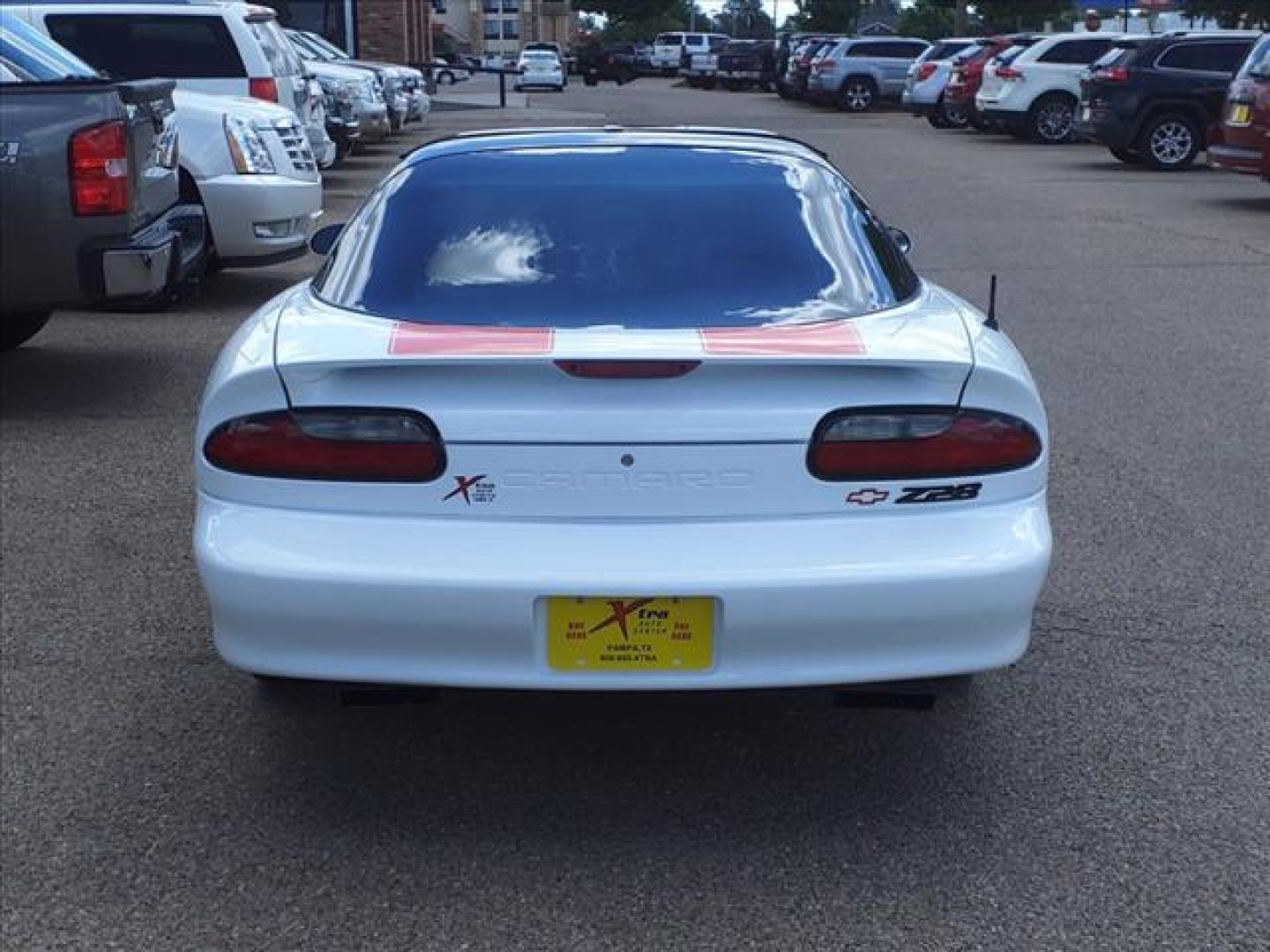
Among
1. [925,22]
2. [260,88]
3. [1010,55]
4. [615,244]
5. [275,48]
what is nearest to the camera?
[615,244]

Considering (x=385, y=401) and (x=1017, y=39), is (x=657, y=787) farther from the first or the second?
(x=1017, y=39)

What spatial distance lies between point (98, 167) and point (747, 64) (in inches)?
1905

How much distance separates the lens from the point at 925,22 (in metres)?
87.8

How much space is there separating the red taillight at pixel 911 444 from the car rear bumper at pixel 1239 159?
12797 millimetres

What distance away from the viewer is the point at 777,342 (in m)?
3.68

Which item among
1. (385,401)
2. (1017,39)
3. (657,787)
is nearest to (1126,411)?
(657,787)

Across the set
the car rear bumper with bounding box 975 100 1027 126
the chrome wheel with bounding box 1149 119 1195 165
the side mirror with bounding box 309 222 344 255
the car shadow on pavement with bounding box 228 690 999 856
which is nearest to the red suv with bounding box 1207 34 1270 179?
the chrome wheel with bounding box 1149 119 1195 165

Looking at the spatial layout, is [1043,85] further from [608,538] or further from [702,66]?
[702,66]

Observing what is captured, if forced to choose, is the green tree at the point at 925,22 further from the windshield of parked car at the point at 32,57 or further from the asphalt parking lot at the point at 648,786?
the asphalt parking lot at the point at 648,786

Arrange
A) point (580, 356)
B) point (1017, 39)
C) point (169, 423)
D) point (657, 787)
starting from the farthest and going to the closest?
point (1017, 39) → point (169, 423) → point (657, 787) → point (580, 356)

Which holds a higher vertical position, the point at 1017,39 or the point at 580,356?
the point at 580,356

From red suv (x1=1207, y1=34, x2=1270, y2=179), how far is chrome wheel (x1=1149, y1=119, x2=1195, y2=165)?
553 centimetres

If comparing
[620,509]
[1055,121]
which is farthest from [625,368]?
[1055,121]

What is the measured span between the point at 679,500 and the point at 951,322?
36.6 inches
